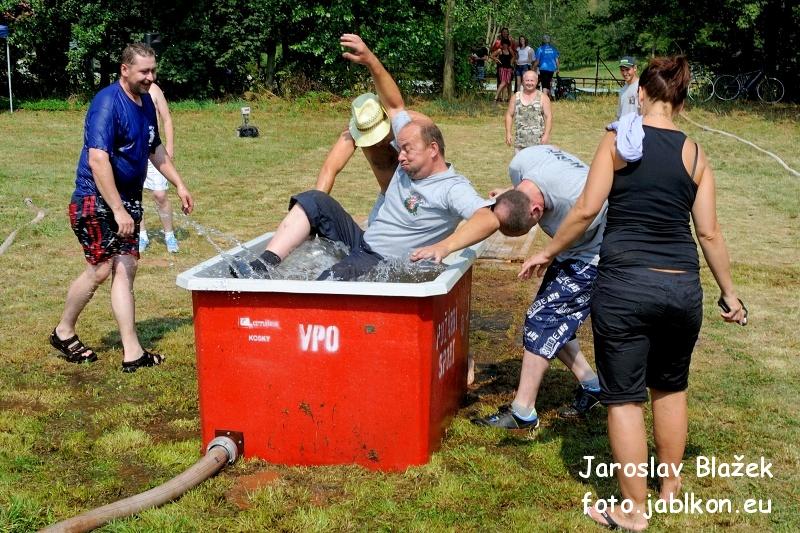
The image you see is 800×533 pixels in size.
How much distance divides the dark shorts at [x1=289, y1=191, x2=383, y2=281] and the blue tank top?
117 cm

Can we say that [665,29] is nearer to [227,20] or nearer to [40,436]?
[227,20]

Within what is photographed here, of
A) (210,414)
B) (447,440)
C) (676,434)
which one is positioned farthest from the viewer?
(447,440)

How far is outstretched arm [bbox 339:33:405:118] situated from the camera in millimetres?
4770

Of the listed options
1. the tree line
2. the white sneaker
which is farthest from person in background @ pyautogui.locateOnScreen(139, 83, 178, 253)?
the tree line

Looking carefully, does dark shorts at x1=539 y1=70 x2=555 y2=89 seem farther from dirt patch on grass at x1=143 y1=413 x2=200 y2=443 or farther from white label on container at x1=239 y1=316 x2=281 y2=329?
white label on container at x1=239 y1=316 x2=281 y2=329

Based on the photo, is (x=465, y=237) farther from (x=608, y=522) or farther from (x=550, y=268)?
(x=608, y=522)

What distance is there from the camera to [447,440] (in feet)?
14.3

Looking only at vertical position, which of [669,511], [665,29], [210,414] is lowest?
[669,511]

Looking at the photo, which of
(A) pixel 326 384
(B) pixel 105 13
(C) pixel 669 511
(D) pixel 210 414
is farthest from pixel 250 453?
(B) pixel 105 13

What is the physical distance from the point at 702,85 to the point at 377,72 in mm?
22511

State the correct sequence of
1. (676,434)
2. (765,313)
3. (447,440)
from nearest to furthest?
(676,434), (447,440), (765,313)

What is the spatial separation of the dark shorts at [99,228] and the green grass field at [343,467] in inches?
27.6

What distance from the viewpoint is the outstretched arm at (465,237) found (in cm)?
398

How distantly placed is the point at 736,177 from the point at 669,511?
11551 millimetres
